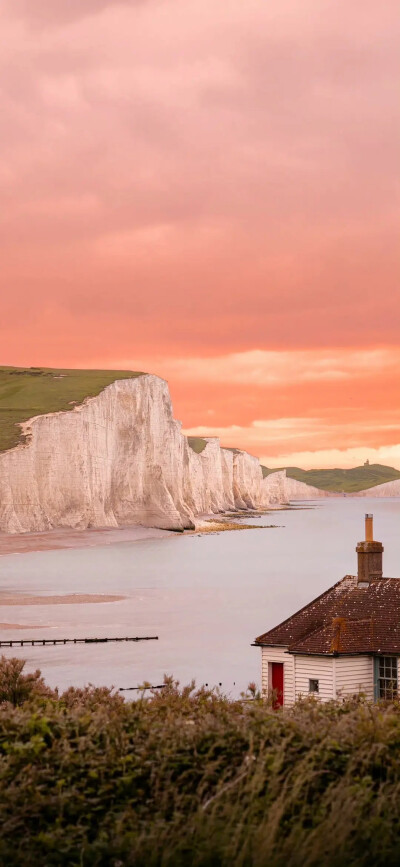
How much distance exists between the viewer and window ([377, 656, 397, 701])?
98.7 ft

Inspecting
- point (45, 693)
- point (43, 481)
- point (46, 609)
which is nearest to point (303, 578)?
point (46, 609)

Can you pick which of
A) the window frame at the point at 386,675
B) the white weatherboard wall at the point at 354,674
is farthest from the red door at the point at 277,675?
→ the window frame at the point at 386,675

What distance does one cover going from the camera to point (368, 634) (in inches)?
1209

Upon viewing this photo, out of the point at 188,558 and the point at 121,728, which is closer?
the point at 121,728

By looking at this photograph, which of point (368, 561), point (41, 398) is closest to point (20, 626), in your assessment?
point (368, 561)

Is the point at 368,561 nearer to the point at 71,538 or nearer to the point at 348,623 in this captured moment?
the point at 348,623

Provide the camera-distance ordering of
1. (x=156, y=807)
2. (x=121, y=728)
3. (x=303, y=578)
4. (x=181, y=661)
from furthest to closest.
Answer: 1. (x=303, y=578)
2. (x=181, y=661)
3. (x=121, y=728)
4. (x=156, y=807)

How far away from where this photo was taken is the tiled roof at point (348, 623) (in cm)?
3039

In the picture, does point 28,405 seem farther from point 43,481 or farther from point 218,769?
point 218,769

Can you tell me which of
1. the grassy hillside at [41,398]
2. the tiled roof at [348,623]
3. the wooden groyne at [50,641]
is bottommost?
the wooden groyne at [50,641]

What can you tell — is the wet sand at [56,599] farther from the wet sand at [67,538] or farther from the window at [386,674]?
the window at [386,674]

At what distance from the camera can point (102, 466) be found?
166625 mm

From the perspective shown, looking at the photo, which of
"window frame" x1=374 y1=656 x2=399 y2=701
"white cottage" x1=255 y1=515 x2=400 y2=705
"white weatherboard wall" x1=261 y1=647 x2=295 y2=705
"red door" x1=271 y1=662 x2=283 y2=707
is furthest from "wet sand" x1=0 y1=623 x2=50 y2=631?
"window frame" x1=374 y1=656 x2=399 y2=701

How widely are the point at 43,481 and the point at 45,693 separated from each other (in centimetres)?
13391
